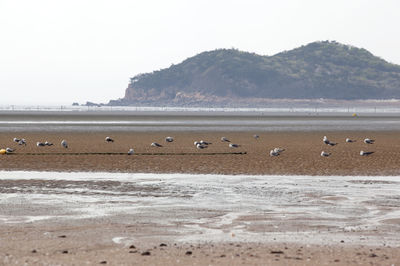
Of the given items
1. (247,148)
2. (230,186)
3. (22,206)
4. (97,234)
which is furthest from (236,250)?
(247,148)

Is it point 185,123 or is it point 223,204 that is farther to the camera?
Answer: point 185,123

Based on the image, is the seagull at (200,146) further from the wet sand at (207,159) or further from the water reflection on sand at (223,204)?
the water reflection on sand at (223,204)

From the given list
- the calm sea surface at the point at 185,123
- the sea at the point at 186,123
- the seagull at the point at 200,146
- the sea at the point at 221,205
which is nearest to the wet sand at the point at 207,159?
the seagull at the point at 200,146

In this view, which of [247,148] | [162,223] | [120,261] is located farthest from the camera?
[247,148]

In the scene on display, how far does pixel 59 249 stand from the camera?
35.3 ft

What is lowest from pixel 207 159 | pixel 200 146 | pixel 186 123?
pixel 186 123

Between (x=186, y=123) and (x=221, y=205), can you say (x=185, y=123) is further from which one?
(x=221, y=205)

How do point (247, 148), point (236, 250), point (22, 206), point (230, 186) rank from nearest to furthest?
point (236, 250)
point (22, 206)
point (230, 186)
point (247, 148)

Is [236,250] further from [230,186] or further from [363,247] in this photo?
[230,186]

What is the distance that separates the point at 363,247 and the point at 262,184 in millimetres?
9444

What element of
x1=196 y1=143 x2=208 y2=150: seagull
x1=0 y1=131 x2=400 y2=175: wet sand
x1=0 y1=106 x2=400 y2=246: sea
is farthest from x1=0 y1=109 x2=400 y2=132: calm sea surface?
x1=0 y1=106 x2=400 y2=246: sea

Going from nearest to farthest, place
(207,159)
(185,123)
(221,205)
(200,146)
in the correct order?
(221,205) → (207,159) → (200,146) → (185,123)

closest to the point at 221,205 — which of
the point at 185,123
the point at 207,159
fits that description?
the point at 207,159

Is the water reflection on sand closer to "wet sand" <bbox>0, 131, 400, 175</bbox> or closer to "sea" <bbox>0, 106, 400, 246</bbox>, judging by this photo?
"sea" <bbox>0, 106, 400, 246</bbox>
